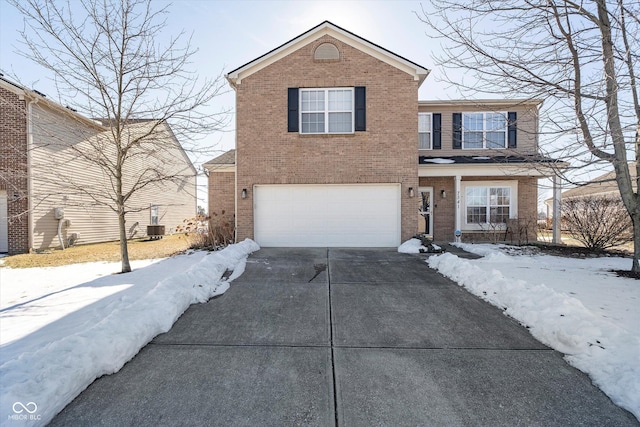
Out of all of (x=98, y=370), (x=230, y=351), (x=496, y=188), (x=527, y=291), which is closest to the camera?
(x=98, y=370)

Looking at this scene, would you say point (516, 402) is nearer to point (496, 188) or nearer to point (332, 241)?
point (332, 241)

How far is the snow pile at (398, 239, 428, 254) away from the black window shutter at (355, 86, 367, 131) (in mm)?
4169

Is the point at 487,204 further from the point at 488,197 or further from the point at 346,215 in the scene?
the point at 346,215

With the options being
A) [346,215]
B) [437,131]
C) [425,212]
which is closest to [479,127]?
[437,131]

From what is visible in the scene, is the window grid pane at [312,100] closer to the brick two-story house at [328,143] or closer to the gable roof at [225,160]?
the brick two-story house at [328,143]

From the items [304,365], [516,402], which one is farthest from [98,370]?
[516,402]

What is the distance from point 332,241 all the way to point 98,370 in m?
8.32

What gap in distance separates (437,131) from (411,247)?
6523 mm

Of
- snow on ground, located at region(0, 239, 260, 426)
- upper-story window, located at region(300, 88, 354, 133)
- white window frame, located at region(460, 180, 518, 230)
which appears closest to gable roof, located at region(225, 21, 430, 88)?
upper-story window, located at region(300, 88, 354, 133)

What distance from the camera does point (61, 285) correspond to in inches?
276

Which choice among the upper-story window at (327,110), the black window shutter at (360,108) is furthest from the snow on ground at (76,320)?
the black window shutter at (360,108)

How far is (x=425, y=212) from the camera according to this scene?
539 inches

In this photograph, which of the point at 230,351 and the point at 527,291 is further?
the point at 527,291

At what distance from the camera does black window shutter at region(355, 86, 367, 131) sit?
35.4ft
